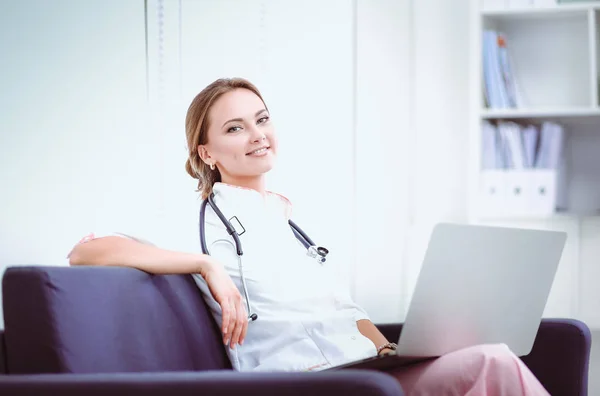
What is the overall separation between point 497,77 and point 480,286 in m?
1.86

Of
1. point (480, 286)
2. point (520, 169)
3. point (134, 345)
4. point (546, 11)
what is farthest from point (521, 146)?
point (134, 345)

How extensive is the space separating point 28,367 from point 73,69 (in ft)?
6.97

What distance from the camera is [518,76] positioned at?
10.7 ft

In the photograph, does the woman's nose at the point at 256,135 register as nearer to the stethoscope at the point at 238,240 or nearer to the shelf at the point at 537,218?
the stethoscope at the point at 238,240

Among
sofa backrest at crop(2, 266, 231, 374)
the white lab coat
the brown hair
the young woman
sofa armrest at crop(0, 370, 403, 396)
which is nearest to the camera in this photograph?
sofa armrest at crop(0, 370, 403, 396)

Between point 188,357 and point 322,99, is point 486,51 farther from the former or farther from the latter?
point 188,357

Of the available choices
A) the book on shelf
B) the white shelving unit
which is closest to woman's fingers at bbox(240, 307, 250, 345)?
the white shelving unit

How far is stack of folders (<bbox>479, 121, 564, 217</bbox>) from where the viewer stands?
301 centimetres

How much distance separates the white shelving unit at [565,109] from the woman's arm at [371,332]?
124cm

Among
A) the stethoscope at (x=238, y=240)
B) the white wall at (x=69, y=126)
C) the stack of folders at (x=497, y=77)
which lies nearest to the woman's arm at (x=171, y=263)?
the stethoscope at (x=238, y=240)

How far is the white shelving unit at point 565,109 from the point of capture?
300cm

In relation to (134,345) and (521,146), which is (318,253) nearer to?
(134,345)

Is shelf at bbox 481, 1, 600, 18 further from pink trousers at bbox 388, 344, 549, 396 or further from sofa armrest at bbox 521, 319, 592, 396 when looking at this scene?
pink trousers at bbox 388, 344, 549, 396

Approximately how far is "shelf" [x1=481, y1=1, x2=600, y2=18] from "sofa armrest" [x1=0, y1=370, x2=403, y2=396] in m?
2.31
